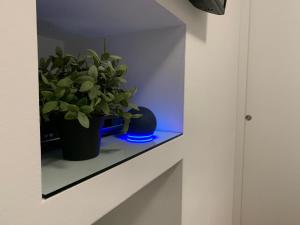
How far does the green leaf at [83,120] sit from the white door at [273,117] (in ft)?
5.03

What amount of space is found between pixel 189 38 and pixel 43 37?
623 mm

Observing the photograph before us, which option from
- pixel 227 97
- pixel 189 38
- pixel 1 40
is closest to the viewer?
pixel 1 40

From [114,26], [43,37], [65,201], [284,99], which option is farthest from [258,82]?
[65,201]

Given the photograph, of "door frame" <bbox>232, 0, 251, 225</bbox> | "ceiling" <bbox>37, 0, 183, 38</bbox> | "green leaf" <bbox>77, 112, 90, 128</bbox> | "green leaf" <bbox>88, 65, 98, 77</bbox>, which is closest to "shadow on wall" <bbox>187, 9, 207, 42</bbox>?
"ceiling" <bbox>37, 0, 183, 38</bbox>

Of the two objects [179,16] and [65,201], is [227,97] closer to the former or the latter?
[179,16]

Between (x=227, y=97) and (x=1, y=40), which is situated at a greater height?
(x=1, y=40)

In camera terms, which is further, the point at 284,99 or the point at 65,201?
the point at 284,99

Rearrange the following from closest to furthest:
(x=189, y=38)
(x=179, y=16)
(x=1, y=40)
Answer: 1. (x=1, y=40)
2. (x=179, y=16)
3. (x=189, y=38)

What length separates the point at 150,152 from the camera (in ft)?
2.33

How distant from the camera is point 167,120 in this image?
0.98 metres

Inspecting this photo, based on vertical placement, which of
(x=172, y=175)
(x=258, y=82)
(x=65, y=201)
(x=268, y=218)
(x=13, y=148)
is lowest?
(x=268, y=218)

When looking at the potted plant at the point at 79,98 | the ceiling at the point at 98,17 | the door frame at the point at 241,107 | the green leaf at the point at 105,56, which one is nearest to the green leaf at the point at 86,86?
the potted plant at the point at 79,98

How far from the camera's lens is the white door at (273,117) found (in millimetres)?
1594

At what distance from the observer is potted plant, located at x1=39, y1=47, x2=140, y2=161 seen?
51 centimetres
